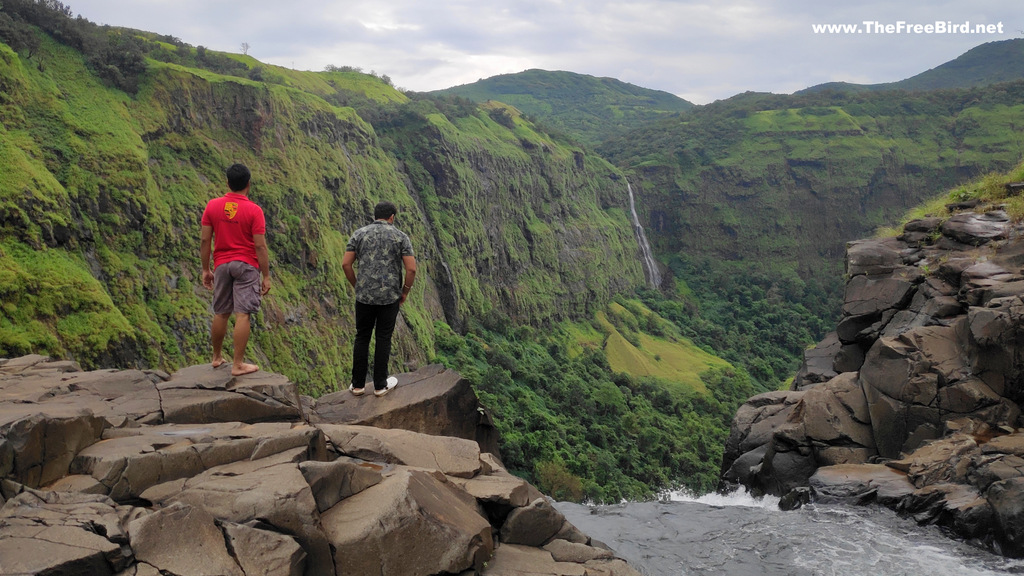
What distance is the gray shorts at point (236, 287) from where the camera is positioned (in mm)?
8430

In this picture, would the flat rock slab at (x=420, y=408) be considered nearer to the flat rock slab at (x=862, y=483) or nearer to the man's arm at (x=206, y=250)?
the man's arm at (x=206, y=250)

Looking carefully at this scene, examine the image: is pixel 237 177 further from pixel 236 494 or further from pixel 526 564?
pixel 526 564

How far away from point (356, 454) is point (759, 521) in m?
8.13

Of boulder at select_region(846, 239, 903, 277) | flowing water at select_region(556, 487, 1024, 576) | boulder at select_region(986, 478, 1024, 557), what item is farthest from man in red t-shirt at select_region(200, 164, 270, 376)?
boulder at select_region(846, 239, 903, 277)

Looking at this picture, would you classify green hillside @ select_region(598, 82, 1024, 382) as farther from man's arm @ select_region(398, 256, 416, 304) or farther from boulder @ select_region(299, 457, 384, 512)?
boulder @ select_region(299, 457, 384, 512)

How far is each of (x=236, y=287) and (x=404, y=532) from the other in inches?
174

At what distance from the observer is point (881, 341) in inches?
593

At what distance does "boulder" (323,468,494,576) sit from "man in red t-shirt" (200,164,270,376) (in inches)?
136

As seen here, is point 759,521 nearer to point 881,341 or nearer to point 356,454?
point 881,341

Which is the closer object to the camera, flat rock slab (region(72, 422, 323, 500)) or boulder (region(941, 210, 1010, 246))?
flat rock slab (region(72, 422, 323, 500))

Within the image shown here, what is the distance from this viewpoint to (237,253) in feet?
27.7

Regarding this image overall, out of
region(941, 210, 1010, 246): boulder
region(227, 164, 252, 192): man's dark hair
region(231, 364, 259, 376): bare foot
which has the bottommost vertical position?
region(231, 364, 259, 376): bare foot

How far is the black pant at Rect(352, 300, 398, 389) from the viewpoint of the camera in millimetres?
9180

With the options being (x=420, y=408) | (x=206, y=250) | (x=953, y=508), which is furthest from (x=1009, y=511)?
(x=206, y=250)
